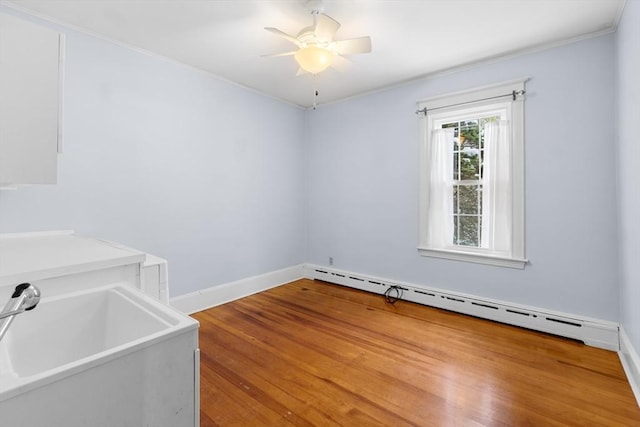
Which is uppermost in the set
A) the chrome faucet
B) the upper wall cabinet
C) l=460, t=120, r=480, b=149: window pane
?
l=460, t=120, r=480, b=149: window pane

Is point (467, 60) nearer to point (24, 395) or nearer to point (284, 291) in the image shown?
point (284, 291)

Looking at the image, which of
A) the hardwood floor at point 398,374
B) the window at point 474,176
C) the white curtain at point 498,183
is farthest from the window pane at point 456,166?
the hardwood floor at point 398,374

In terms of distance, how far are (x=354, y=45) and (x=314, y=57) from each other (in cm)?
31

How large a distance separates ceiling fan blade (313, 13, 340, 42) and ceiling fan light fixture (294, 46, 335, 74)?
9 cm

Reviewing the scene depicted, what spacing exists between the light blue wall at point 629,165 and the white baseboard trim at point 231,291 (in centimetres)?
335

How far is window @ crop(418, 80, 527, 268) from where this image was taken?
2836mm

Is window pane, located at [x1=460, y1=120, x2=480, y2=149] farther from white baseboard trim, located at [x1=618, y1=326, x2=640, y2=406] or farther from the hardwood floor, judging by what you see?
white baseboard trim, located at [x1=618, y1=326, x2=640, y2=406]

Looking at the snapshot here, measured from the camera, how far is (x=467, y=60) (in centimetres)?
299

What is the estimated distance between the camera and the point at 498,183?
9.73 ft

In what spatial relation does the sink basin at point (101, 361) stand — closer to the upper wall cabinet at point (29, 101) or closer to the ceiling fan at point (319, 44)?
the upper wall cabinet at point (29, 101)

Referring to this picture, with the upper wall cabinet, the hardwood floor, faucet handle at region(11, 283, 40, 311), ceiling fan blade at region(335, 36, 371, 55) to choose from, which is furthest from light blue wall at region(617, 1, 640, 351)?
the upper wall cabinet

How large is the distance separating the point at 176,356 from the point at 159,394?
0.10 m

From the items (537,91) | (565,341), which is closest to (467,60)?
(537,91)

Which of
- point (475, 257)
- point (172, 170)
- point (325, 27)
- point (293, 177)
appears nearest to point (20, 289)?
point (325, 27)
